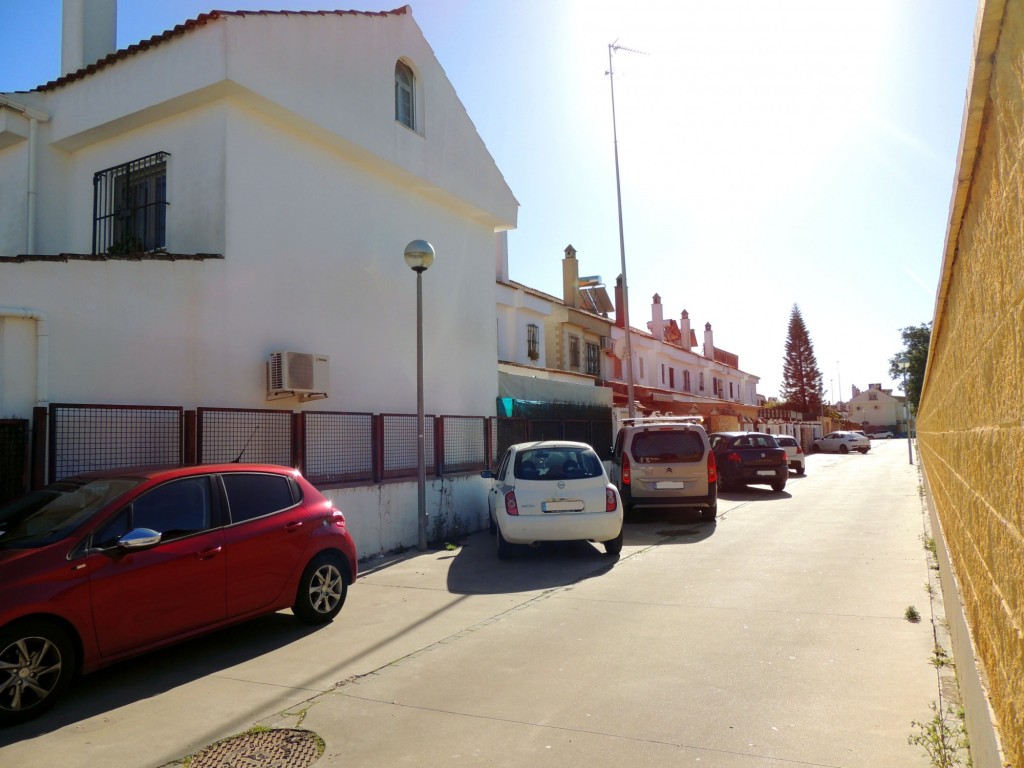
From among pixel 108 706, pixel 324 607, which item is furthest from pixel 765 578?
pixel 108 706

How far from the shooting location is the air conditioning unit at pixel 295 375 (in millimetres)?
10438

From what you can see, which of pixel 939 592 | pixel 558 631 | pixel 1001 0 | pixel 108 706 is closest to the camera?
pixel 1001 0

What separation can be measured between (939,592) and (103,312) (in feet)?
32.2

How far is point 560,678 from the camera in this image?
5.21 metres

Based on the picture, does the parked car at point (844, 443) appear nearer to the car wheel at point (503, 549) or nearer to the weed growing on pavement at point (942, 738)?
the car wheel at point (503, 549)

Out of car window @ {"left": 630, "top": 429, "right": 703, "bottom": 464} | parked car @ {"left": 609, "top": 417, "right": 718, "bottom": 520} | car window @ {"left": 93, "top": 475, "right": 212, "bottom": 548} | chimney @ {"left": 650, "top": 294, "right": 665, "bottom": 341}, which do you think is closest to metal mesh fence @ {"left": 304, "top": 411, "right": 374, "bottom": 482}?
car window @ {"left": 93, "top": 475, "right": 212, "bottom": 548}

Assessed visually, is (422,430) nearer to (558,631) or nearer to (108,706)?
(558,631)

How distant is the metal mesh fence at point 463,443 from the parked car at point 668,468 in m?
2.78

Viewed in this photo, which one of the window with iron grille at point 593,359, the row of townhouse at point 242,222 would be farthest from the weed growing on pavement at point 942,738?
the window with iron grille at point 593,359

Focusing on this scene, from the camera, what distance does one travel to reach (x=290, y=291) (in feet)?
37.2

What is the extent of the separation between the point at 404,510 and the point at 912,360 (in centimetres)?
5341

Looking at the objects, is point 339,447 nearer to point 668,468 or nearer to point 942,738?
point 668,468

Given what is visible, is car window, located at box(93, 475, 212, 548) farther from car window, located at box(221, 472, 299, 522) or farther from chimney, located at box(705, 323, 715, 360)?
chimney, located at box(705, 323, 715, 360)

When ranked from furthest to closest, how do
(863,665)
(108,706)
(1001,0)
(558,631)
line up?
(558,631) < (863,665) < (108,706) < (1001,0)
